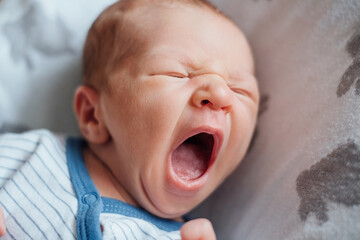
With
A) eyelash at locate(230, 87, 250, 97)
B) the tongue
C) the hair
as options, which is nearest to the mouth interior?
the tongue

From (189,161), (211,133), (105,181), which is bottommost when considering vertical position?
(105,181)

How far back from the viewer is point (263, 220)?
3.08 ft

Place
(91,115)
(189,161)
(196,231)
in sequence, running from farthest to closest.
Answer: (91,115) → (189,161) → (196,231)

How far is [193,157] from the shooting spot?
95 centimetres

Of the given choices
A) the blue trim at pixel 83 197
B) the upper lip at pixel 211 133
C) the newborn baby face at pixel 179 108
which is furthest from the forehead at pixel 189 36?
the blue trim at pixel 83 197

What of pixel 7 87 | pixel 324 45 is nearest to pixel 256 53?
pixel 324 45

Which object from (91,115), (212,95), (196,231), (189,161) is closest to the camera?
(196,231)

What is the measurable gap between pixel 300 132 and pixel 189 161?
277 mm

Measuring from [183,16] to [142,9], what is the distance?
0.36 ft

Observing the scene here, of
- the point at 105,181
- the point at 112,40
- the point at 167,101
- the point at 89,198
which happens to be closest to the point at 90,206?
the point at 89,198

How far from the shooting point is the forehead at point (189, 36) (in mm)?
908

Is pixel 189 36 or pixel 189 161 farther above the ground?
pixel 189 36

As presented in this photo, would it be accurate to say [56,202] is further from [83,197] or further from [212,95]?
[212,95]

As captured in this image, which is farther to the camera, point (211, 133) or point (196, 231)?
point (211, 133)
